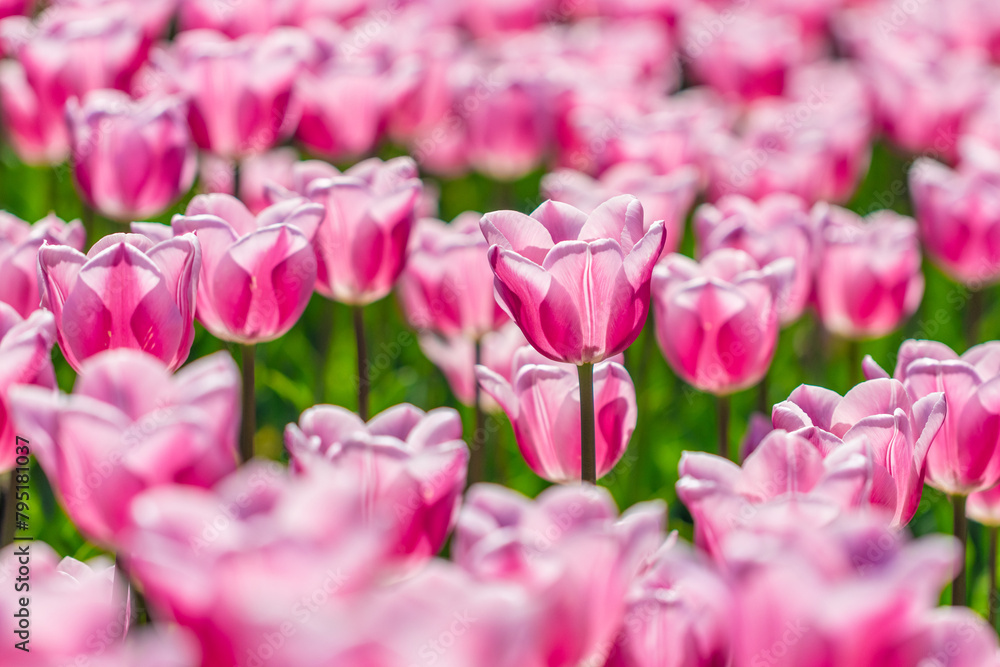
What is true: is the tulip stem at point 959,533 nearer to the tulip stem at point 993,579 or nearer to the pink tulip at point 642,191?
the tulip stem at point 993,579

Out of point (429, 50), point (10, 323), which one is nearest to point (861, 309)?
point (429, 50)

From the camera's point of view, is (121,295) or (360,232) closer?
(121,295)

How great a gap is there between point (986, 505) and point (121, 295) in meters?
1.22

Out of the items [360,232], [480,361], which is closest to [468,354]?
[480,361]

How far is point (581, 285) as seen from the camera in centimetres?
130

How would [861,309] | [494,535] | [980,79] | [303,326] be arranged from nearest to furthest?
[494,535] < [861,309] < [303,326] < [980,79]

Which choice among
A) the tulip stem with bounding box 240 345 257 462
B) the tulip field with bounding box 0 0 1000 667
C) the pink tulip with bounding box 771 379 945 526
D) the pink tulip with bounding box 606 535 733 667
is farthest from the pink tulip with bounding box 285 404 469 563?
the tulip stem with bounding box 240 345 257 462

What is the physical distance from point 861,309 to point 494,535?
4.54 ft

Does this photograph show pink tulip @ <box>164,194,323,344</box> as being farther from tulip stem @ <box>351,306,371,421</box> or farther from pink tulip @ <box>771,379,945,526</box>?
pink tulip @ <box>771,379,945,526</box>

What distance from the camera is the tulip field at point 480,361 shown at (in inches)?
30.3

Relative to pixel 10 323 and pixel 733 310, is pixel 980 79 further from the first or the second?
pixel 10 323

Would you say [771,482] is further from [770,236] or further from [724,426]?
[770,236]

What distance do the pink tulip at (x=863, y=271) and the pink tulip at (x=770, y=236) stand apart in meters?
0.04

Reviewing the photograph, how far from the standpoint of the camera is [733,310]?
1.55 m
